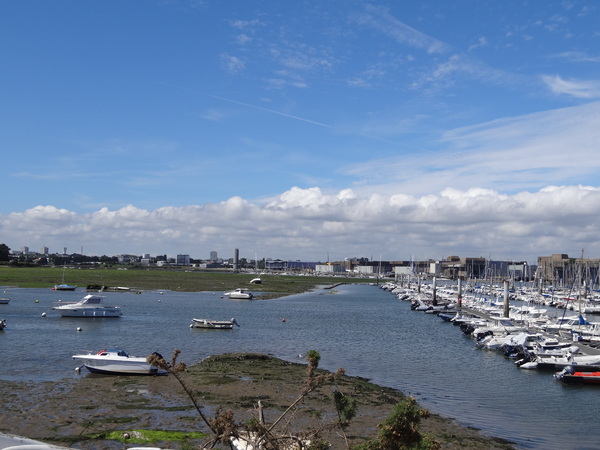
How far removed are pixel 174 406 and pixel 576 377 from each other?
27.6m

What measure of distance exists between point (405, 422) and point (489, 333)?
5333 cm

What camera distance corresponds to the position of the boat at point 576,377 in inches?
1527

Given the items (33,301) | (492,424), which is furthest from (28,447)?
(33,301)

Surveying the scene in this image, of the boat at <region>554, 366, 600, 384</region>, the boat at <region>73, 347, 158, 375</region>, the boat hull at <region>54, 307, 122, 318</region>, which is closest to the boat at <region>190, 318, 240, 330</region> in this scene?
the boat hull at <region>54, 307, 122, 318</region>

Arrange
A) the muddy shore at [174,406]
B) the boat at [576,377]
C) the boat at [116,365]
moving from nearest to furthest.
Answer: the muddy shore at [174,406] → the boat at [116,365] → the boat at [576,377]

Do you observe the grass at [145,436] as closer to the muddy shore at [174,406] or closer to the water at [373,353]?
the muddy shore at [174,406]

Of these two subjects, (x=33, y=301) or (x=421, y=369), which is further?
(x=33, y=301)

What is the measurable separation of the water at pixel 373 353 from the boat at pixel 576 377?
681mm

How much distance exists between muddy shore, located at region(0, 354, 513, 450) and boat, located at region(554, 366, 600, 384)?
46.0 ft

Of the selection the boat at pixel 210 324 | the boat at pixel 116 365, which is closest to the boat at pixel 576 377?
the boat at pixel 116 365

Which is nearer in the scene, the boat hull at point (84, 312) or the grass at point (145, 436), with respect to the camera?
the grass at point (145, 436)

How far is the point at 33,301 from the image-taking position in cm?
8894

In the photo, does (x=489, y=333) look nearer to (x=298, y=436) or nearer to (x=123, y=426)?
(x=123, y=426)

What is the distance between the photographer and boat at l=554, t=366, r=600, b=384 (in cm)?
3878
